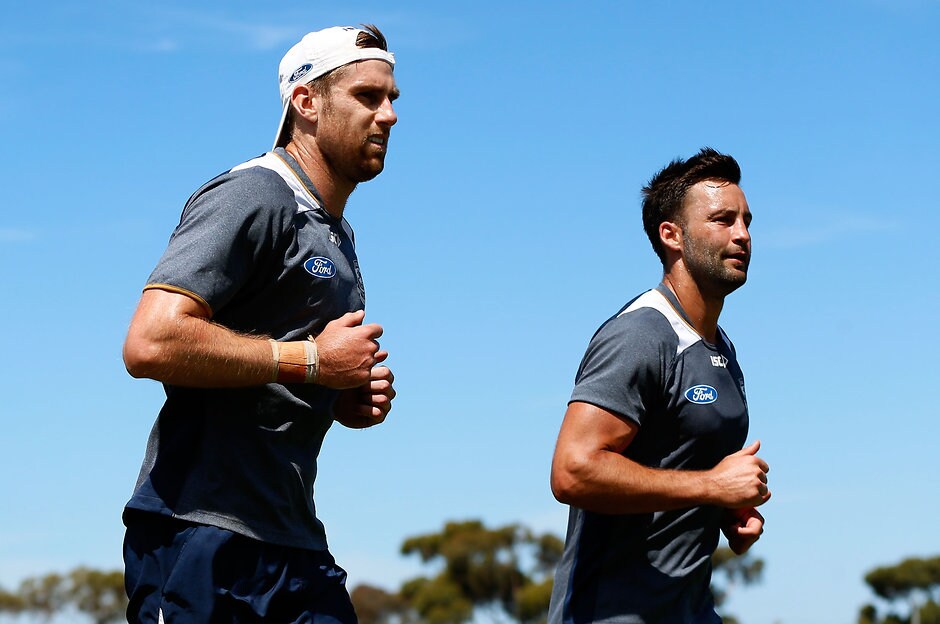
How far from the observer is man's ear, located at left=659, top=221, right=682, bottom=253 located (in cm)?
627

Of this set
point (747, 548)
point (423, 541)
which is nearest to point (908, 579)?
point (423, 541)

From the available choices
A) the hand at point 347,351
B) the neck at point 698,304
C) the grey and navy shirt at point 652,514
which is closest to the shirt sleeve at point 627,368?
the grey and navy shirt at point 652,514

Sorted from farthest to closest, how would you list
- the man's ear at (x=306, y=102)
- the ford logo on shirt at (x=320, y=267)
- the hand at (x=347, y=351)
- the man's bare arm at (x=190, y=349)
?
the man's ear at (x=306, y=102), the ford logo on shirt at (x=320, y=267), the hand at (x=347, y=351), the man's bare arm at (x=190, y=349)

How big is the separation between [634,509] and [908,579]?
6340cm

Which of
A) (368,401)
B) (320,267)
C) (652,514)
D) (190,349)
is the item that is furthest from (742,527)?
(190,349)

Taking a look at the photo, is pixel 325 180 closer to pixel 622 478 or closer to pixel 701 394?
pixel 622 478

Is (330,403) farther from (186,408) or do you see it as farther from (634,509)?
(634,509)

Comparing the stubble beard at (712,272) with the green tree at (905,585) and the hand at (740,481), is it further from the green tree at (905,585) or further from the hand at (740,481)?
the green tree at (905,585)

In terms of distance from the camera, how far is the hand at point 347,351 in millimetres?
4348

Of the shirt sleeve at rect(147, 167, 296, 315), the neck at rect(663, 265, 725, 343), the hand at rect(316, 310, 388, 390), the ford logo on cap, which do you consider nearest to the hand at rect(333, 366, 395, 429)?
the hand at rect(316, 310, 388, 390)

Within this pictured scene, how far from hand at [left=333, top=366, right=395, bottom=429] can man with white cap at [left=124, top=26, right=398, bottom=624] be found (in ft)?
0.70

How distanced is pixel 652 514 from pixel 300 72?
96.2 inches

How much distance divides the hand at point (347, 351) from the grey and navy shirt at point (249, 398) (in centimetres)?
13

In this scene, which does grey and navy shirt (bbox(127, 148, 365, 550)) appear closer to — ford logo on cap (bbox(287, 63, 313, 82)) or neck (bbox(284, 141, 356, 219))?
neck (bbox(284, 141, 356, 219))
